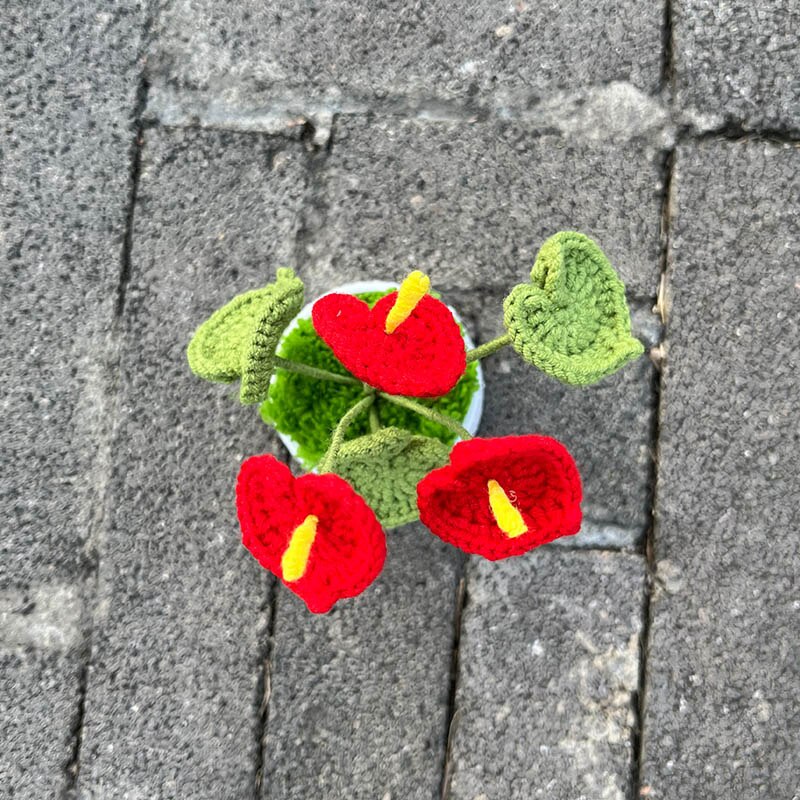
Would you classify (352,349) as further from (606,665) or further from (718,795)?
(718,795)

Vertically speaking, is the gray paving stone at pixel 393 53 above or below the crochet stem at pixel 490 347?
above

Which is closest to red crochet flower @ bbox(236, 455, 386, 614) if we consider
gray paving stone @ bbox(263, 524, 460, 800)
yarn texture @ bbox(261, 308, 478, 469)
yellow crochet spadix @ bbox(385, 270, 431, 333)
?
yellow crochet spadix @ bbox(385, 270, 431, 333)

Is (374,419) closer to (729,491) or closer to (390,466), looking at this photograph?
(390,466)

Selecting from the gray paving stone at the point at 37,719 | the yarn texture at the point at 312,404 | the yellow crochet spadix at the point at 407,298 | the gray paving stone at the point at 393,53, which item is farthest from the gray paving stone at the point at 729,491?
the gray paving stone at the point at 37,719

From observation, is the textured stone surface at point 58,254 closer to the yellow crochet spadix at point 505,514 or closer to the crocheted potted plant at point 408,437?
the crocheted potted plant at point 408,437

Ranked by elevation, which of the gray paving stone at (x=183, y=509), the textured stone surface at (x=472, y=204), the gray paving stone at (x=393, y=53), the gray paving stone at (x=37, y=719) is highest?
the gray paving stone at (x=393, y=53)

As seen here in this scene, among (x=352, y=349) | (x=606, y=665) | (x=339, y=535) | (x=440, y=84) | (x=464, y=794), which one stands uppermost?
(x=440, y=84)

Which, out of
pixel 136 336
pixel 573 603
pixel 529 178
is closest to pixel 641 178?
pixel 529 178
